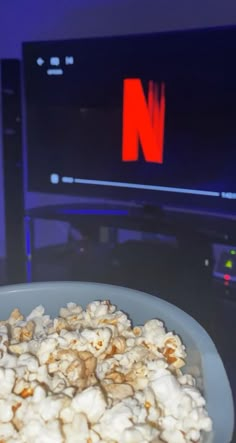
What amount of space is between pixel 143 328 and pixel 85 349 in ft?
0.23

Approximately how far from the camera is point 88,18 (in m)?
1.68

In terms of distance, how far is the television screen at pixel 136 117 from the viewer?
1.27m

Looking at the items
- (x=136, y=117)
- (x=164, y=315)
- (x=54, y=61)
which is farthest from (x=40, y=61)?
(x=164, y=315)

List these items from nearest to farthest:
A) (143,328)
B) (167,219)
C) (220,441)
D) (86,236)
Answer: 1. (220,441)
2. (143,328)
3. (167,219)
4. (86,236)

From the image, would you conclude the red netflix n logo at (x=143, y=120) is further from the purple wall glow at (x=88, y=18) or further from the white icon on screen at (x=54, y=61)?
the purple wall glow at (x=88, y=18)

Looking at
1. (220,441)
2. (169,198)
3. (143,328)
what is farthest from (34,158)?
(220,441)

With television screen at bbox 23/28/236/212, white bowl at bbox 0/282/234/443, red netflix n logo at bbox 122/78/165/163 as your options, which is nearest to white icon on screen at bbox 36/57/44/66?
television screen at bbox 23/28/236/212

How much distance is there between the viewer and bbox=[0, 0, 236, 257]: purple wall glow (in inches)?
59.7

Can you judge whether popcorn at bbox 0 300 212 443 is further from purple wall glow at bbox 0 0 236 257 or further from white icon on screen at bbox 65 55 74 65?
purple wall glow at bbox 0 0 236 257

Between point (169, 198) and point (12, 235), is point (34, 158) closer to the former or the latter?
point (12, 235)

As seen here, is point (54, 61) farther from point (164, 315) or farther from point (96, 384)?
point (96, 384)

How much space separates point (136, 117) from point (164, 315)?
2.98ft

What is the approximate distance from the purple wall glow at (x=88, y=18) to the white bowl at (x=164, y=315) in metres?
1.12

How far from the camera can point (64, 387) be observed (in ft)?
1.42
